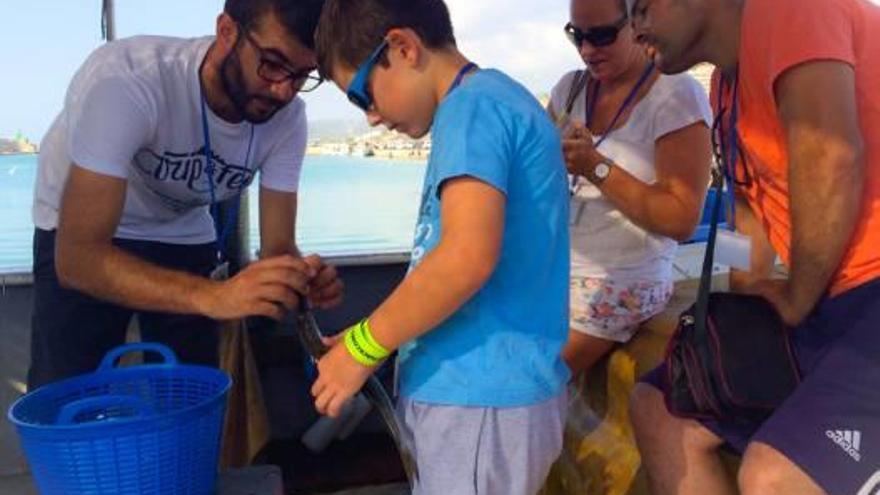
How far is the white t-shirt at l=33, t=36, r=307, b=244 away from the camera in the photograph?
205 centimetres

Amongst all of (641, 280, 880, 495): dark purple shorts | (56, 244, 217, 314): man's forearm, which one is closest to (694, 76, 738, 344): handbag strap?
(641, 280, 880, 495): dark purple shorts

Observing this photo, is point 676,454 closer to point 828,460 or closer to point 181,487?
point 828,460

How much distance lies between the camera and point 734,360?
1.79 m

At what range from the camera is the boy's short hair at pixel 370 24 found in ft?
5.13

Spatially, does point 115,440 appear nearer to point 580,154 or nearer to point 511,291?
point 511,291

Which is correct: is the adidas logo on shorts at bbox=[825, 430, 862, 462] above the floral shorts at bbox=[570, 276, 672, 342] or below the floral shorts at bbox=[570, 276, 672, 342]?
above

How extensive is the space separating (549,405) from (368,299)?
2278mm

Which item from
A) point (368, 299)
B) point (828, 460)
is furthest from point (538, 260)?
point (368, 299)

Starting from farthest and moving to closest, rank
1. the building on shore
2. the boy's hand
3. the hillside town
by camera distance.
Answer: the hillside town < the building on shore < the boy's hand

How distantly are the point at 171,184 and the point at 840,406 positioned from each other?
1764 millimetres

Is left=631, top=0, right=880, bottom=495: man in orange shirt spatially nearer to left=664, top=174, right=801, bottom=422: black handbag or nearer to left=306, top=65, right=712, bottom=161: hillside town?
left=664, top=174, right=801, bottom=422: black handbag

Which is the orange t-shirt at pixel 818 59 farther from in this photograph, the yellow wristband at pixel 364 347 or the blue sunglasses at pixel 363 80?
the yellow wristband at pixel 364 347

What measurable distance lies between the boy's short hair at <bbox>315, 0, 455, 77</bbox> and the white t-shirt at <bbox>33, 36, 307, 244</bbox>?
0.70 metres

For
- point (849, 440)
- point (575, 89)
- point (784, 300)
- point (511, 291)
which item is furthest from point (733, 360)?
point (575, 89)
